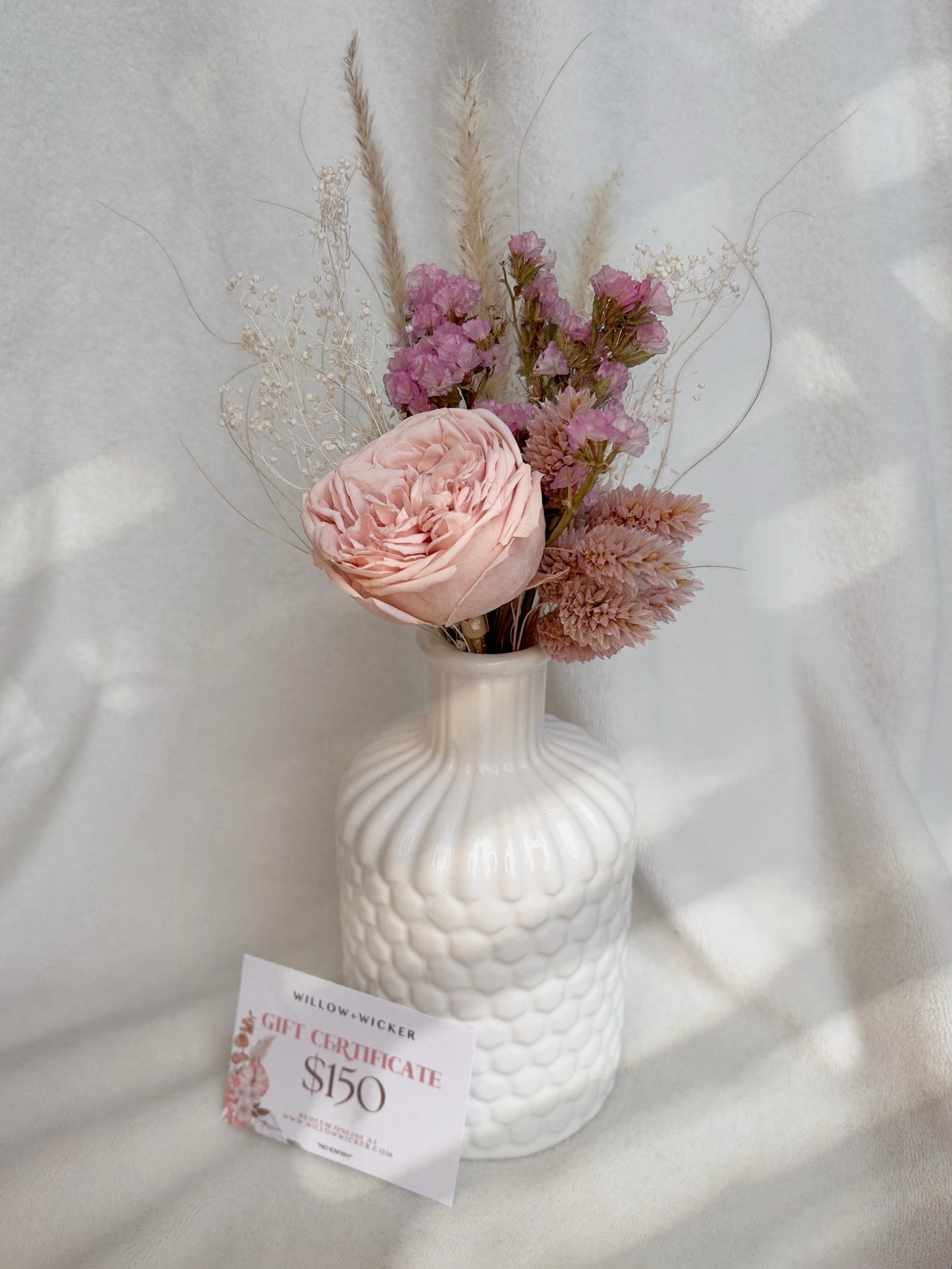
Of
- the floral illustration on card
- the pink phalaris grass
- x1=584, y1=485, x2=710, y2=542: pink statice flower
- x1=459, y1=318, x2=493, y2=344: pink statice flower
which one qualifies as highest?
x1=459, y1=318, x2=493, y2=344: pink statice flower

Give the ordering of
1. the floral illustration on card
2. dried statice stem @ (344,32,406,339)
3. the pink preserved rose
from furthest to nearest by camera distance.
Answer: the floral illustration on card < dried statice stem @ (344,32,406,339) < the pink preserved rose

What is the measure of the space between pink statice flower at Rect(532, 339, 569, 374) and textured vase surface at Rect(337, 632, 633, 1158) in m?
0.21

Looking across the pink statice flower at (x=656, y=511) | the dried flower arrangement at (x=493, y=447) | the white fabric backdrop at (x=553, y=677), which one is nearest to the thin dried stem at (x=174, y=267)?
the white fabric backdrop at (x=553, y=677)

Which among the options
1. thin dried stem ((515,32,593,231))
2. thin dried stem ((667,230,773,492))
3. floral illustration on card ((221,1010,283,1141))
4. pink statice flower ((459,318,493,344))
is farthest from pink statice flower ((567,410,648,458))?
floral illustration on card ((221,1010,283,1141))

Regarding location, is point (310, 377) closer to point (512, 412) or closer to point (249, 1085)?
point (512, 412)

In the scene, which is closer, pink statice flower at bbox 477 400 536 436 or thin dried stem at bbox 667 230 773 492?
pink statice flower at bbox 477 400 536 436

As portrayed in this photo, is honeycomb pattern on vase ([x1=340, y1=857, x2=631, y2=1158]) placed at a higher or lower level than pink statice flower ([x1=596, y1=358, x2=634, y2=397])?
lower

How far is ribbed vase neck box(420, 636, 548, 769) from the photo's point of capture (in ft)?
2.67

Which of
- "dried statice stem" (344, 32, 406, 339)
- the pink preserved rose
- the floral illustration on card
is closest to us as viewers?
the pink preserved rose

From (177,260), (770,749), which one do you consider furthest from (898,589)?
(177,260)

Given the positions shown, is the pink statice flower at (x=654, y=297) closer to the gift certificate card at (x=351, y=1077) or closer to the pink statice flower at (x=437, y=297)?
the pink statice flower at (x=437, y=297)

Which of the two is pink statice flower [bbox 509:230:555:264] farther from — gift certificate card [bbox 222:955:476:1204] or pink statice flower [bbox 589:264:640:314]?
gift certificate card [bbox 222:955:476:1204]

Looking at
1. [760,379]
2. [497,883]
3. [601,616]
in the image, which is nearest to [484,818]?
[497,883]

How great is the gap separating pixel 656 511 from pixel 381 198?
0.33 metres
